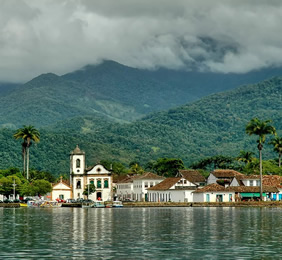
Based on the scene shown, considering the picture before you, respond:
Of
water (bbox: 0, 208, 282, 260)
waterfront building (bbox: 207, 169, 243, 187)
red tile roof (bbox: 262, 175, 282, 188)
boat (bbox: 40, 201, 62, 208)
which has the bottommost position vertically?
water (bbox: 0, 208, 282, 260)

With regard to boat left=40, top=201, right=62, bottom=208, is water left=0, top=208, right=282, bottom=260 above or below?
below

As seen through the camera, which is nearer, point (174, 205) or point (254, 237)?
point (254, 237)

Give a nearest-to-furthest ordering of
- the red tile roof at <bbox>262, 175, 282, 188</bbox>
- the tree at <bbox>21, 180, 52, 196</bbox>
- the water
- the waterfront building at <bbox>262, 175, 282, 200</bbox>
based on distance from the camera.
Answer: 1. the water
2. the waterfront building at <bbox>262, 175, 282, 200</bbox>
3. the red tile roof at <bbox>262, 175, 282, 188</bbox>
4. the tree at <bbox>21, 180, 52, 196</bbox>

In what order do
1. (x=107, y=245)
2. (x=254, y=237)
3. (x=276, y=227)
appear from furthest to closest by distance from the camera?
(x=276, y=227)
(x=254, y=237)
(x=107, y=245)

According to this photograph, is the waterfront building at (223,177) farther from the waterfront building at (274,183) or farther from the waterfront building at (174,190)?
the waterfront building at (274,183)

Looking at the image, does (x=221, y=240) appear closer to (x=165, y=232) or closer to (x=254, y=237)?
(x=254, y=237)

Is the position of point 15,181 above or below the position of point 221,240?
above

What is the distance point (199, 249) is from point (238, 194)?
118376mm

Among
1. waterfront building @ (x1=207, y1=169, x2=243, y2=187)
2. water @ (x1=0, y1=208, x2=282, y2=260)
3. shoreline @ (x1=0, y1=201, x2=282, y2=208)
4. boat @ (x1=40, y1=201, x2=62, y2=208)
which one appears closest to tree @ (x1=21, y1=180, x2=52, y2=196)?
boat @ (x1=40, y1=201, x2=62, y2=208)

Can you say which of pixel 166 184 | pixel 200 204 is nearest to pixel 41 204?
pixel 166 184

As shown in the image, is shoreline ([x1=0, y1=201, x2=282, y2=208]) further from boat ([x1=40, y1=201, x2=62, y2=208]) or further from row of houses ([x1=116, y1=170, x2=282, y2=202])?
row of houses ([x1=116, y1=170, x2=282, y2=202])

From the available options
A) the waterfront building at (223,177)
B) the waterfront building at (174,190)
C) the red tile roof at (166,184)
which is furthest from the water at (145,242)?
the waterfront building at (223,177)

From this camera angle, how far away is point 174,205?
533 ft

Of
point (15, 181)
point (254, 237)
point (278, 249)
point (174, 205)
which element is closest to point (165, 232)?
point (254, 237)
